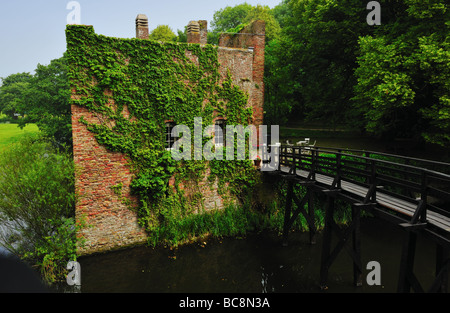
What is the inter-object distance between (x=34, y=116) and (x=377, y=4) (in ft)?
67.3

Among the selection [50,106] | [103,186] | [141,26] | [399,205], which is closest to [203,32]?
[141,26]

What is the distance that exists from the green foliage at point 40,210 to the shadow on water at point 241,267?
1.17 metres

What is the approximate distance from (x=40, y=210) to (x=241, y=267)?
281 inches

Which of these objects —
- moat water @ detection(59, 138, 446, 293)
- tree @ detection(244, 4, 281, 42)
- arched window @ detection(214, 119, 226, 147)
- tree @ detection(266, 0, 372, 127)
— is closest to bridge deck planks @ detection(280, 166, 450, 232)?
moat water @ detection(59, 138, 446, 293)

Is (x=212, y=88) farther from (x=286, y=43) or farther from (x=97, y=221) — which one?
(x=286, y=43)

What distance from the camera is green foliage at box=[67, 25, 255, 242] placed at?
979 cm

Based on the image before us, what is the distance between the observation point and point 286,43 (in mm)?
19188

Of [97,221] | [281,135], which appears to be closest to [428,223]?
[97,221]

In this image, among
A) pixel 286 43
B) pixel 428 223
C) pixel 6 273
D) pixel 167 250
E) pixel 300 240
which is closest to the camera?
pixel 6 273

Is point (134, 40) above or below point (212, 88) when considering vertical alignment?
above

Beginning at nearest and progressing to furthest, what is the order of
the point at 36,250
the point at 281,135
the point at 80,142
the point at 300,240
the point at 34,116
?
the point at 36,250, the point at 80,142, the point at 300,240, the point at 34,116, the point at 281,135

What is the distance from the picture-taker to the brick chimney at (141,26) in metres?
10.6

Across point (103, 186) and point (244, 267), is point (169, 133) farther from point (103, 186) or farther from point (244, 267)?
point (244, 267)

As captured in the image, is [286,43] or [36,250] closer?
[36,250]
